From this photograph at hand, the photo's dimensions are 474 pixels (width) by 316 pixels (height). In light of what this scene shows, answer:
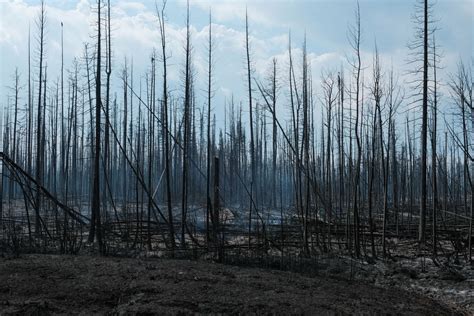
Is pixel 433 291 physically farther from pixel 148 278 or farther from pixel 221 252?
pixel 148 278

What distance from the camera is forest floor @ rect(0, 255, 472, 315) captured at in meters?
4.24

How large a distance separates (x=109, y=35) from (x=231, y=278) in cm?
710

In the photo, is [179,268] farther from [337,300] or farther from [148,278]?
[337,300]

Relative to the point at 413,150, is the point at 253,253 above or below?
below

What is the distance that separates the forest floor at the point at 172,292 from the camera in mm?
4242

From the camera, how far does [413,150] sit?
25734 millimetres

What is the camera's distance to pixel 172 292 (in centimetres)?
468

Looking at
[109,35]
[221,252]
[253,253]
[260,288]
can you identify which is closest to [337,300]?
[260,288]

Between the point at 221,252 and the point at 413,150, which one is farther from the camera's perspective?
the point at 413,150

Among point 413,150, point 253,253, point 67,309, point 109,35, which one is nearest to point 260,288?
point 67,309

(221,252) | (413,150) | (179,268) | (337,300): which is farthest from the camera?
(413,150)

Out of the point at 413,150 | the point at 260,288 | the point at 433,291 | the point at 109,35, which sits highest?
the point at 109,35

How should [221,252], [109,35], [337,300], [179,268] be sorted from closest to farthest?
[337,300]
[179,268]
[221,252]
[109,35]

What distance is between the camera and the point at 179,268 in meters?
5.99
